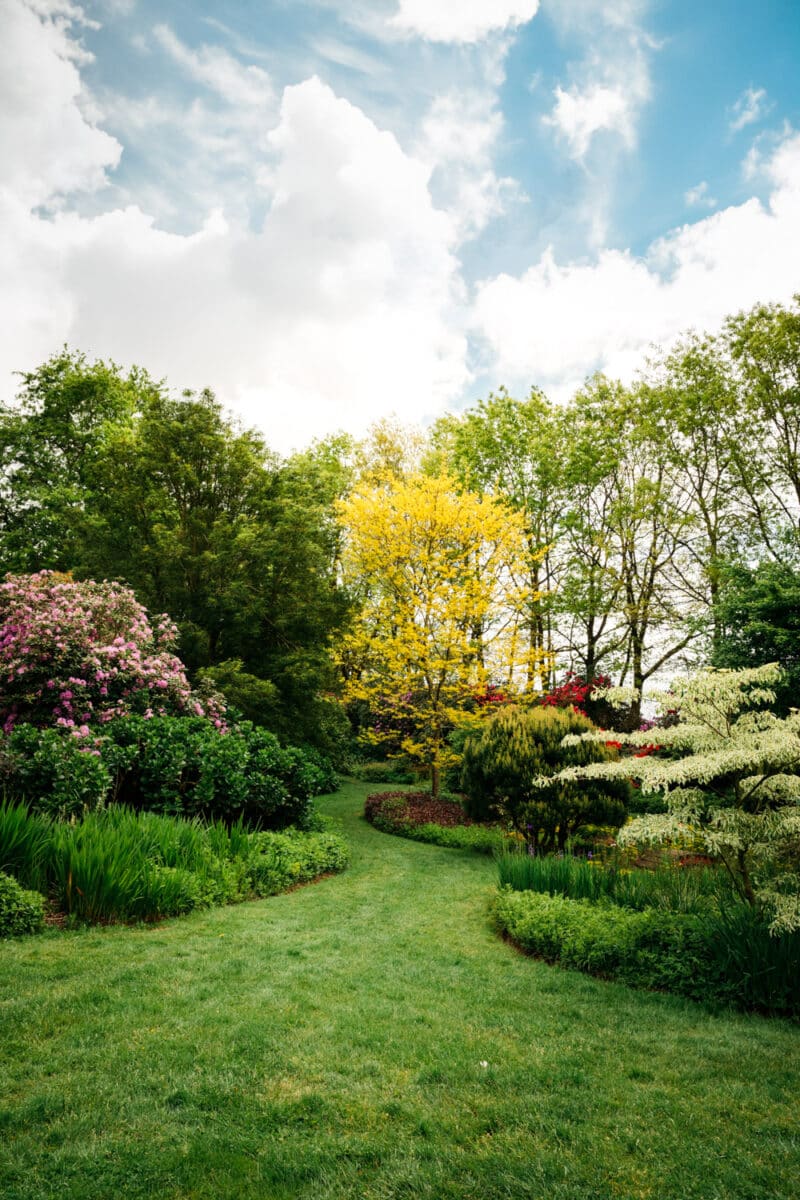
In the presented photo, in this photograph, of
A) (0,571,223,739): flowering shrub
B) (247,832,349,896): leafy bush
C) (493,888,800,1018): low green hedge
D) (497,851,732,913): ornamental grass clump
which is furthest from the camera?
(0,571,223,739): flowering shrub

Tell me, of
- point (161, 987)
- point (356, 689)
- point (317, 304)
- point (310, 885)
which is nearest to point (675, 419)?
point (317, 304)

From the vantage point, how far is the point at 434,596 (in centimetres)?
1259

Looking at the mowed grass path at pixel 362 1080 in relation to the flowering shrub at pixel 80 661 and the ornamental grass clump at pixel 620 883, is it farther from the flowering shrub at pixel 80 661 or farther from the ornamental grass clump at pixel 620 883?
the flowering shrub at pixel 80 661

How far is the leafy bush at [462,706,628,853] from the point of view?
348 inches

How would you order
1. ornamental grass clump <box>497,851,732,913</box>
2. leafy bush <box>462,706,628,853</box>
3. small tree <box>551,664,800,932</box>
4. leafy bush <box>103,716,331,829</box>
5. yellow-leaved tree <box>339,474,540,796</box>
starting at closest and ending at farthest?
small tree <box>551,664,800,932</box> → ornamental grass clump <box>497,851,732,913</box> → leafy bush <box>103,716,331,829</box> → leafy bush <box>462,706,628,853</box> → yellow-leaved tree <box>339,474,540,796</box>

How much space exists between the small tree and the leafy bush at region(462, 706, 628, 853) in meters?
3.82

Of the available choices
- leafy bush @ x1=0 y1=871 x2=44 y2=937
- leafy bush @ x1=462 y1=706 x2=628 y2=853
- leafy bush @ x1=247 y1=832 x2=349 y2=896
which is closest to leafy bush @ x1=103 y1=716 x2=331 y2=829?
leafy bush @ x1=247 y1=832 x2=349 y2=896

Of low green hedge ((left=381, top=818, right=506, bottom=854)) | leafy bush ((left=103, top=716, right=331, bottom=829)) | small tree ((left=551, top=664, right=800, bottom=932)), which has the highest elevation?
small tree ((left=551, top=664, right=800, bottom=932))

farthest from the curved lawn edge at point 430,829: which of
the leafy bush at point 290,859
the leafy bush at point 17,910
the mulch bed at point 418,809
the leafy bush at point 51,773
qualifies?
the leafy bush at point 17,910

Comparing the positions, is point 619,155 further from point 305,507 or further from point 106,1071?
point 106,1071

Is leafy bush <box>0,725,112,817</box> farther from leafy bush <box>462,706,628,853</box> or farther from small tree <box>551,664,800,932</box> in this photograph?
leafy bush <box>462,706,628,853</box>

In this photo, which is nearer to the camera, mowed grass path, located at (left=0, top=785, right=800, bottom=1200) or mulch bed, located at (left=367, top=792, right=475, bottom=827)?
mowed grass path, located at (left=0, top=785, right=800, bottom=1200)

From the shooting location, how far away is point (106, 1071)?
115 inches

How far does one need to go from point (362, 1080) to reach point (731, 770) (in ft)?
11.6
